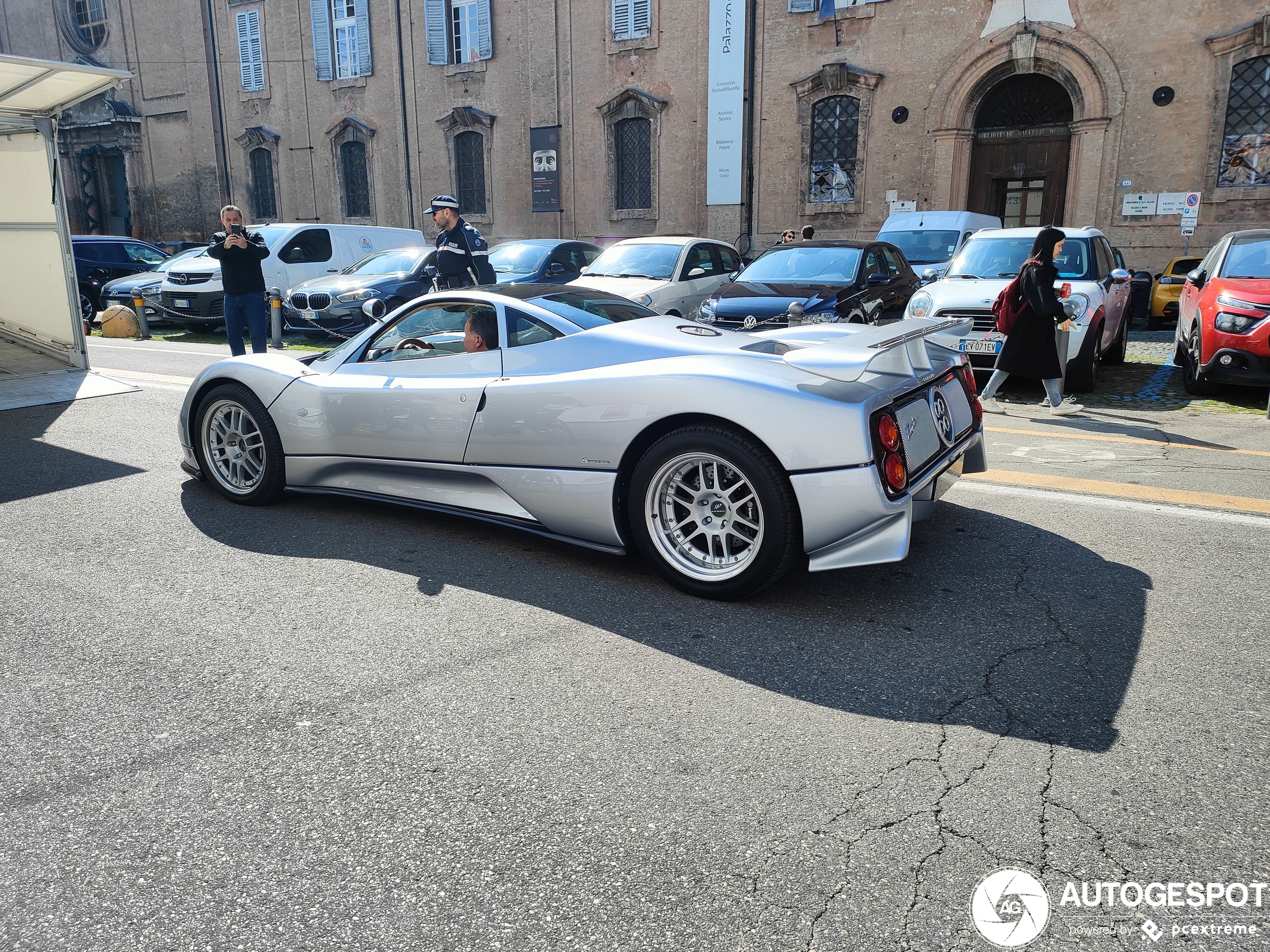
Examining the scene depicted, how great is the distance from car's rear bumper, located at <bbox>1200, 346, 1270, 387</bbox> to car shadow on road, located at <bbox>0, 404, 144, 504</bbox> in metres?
8.84

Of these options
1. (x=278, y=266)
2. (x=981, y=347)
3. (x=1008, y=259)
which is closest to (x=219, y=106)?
(x=278, y=266)

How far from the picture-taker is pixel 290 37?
29625mm

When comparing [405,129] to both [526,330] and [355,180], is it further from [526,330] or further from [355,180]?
[526,330]

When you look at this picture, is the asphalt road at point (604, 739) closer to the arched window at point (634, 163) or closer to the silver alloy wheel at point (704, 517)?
the silver alloy wheel at point (704, 517)

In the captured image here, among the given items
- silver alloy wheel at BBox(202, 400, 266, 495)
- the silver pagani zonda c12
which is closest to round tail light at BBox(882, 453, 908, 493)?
the silver pagani zonda c12

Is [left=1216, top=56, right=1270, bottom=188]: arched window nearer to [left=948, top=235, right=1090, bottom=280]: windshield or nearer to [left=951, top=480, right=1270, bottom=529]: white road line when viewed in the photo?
[left=948, top=235, right=1090, bottom=280]: windshield

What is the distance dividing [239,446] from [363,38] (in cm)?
2687

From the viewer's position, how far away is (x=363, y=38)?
2833 cm

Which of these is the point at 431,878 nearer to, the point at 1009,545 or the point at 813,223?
the point at 1009,545


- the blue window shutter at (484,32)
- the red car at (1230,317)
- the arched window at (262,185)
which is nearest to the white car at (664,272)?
the red car at (1230,317)

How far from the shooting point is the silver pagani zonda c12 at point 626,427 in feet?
12.0

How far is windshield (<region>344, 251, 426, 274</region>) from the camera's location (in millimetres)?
14172

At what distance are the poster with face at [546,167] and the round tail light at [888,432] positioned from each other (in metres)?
23.7

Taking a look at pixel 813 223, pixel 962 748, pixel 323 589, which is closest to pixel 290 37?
pixel 813 223
